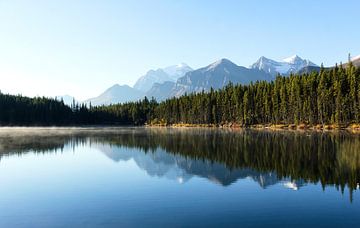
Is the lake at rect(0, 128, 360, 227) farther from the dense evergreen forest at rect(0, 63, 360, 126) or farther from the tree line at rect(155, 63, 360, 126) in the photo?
the tree line at rect(155, 63, 360, 126)

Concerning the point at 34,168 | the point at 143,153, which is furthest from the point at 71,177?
the point at 143,153

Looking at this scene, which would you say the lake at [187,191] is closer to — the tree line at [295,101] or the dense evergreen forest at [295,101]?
the dense evergreen forest at [295,101]

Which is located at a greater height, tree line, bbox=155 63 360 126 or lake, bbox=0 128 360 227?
tree line, bbox=155 63 360 126

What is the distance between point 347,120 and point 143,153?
3113 inches

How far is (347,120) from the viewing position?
114 m

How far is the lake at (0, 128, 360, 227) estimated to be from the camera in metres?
20.4

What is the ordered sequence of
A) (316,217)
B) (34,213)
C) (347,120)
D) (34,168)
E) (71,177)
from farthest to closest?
(347,120) → (34,168) → (71,177) → (34,213) → (316,217)

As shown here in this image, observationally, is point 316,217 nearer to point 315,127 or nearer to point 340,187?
point 340,187

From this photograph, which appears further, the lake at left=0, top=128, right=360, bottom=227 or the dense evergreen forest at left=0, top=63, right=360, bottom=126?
the dense evergreen forest at left=0, top=63, right=360, bottom=126

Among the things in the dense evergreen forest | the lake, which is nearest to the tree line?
the dense evergreen forest

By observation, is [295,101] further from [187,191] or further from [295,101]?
[187,191]

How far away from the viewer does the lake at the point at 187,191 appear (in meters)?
20.4

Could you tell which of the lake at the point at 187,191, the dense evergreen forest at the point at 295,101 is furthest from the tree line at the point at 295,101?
the lake at the point at 187,191

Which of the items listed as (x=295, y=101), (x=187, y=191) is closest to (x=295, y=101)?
(x=295, y=101)
